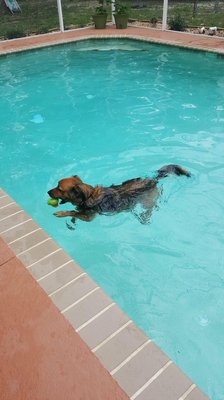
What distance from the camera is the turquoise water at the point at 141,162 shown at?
3.41 m

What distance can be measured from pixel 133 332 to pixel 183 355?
965 millimetres

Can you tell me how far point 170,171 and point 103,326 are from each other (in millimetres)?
3576

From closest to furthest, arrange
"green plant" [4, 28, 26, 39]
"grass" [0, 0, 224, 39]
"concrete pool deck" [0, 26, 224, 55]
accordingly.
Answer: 1. "concrete pool deck" [0, 26, 224, 55]
2. "green plant" [4, 28, 26, 39]
3. "grass" [0, 0, 224, 39]

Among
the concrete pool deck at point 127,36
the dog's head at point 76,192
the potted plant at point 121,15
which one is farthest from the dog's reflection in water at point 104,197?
the potted plant at point 121,15

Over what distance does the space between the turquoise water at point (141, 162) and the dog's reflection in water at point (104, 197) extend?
146 mm

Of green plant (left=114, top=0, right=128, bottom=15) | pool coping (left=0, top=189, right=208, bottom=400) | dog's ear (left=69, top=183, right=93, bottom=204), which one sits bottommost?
dog's ear (left=69, top=183, right=93, bottom=204)

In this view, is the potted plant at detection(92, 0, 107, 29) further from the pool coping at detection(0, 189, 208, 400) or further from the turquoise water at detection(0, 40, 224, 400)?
the pool coping at detection(0, 189, 208, 400)

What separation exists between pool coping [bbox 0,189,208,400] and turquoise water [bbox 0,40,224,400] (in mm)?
923

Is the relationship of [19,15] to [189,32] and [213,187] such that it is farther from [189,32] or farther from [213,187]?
[213,187]

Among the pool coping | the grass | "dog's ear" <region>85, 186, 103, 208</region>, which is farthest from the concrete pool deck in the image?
the pool coping

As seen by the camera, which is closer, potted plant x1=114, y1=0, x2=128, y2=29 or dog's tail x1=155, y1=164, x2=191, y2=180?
dog's tail x1=155, y1=164, x2=191, y2=180

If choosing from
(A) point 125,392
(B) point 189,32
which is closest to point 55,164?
(A) point 125,392

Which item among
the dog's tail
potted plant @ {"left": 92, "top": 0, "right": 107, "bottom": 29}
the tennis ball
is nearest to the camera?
the tennis ball

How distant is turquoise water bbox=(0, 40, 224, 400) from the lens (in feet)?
11.2
